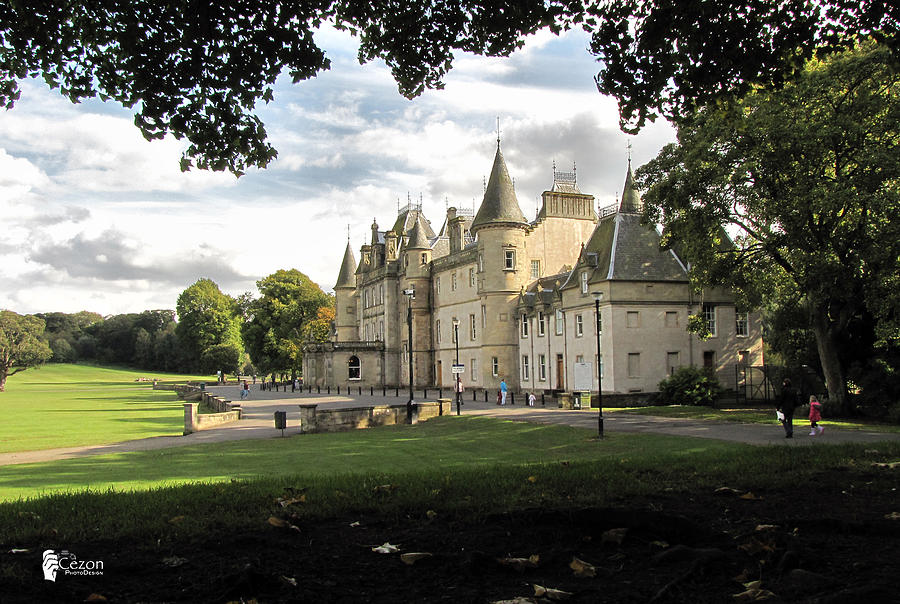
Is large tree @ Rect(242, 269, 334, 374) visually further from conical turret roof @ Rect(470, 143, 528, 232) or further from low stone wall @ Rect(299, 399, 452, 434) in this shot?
low stone wall @ Rect(299, 399, 452, 434)

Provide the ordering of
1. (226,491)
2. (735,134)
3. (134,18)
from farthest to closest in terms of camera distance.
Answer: (735,134), (134,18), (226,491)

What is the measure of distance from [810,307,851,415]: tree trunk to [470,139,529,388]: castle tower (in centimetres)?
2668

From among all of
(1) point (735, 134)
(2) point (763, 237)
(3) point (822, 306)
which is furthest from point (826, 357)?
(1) point (735, 134)

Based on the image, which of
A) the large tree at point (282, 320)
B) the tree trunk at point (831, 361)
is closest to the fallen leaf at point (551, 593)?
the tree trunk at point (831, 361)

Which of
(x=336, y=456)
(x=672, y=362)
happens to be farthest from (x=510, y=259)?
(x=336, y=456)

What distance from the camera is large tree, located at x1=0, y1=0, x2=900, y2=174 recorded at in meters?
9.58

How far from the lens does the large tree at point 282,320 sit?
88562 millimetres

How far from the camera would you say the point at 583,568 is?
5.15 meters

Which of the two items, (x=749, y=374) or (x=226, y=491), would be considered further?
(x=749, y=374)

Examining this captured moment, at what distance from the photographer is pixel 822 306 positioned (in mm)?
31250

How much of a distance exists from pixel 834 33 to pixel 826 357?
80.8ft

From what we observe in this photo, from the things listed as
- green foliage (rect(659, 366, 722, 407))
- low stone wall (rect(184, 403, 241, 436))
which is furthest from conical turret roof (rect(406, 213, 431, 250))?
green foliage (rect(659, 366, 722, 407))

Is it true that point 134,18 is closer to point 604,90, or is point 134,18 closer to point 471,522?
point 604,90

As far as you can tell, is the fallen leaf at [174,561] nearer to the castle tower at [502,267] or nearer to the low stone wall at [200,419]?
the low stone wall at [200,419]
